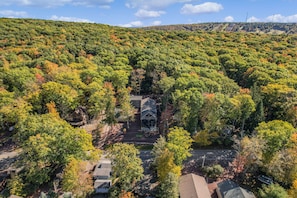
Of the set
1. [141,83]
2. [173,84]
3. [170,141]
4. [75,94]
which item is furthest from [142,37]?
[170,141]

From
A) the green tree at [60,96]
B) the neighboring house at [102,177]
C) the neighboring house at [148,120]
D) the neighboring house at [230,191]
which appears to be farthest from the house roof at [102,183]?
the green tree at [60,96]

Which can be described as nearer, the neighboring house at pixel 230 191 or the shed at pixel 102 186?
the neighboring house at pixel 230 191

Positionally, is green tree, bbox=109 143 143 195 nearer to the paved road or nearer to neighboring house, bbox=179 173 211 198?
neighboring house, bbox=179 173 211 198

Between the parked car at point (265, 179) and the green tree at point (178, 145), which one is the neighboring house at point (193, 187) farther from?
the parked car at point (265, 179)

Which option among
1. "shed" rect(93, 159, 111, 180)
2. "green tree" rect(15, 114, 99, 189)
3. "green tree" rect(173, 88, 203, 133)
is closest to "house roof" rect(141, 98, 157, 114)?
"green tree" rect(173, 88, 203, 133)

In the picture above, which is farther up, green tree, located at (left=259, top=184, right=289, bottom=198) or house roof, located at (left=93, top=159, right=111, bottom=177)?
green tree, located at (left=259, top=184, right=289, bottom=198)

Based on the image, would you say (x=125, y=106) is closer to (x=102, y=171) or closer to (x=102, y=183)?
(x=102, y=171)
